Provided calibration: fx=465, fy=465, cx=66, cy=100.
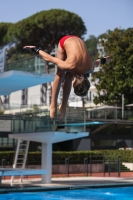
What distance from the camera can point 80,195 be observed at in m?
19.4

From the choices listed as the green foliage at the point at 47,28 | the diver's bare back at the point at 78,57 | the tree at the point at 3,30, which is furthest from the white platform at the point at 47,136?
the tree at the point at 3,30

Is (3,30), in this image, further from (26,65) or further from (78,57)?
(78,57)

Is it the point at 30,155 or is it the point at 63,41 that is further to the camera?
the point at 30,155

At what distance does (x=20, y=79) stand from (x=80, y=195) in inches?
264

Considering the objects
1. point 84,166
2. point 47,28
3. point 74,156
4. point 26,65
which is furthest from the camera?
point 47,28

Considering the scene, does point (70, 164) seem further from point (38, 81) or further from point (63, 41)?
point (63, 41)

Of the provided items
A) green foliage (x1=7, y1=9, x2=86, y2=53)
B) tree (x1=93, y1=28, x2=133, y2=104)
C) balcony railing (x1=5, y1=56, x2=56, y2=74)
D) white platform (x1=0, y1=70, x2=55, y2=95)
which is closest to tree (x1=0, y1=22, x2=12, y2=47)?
green foliage (x1=7, y1=9, x2=86, y2=53)

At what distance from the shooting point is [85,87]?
6.62 m

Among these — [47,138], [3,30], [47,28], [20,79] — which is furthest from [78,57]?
[3,30]

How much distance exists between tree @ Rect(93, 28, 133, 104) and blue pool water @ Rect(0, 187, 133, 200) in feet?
74.2

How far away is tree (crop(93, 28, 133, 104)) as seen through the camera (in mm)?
43438

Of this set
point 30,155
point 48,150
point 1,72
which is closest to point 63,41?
point 1,72

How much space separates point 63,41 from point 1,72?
15.9 m

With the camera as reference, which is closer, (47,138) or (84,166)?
(47,138)
